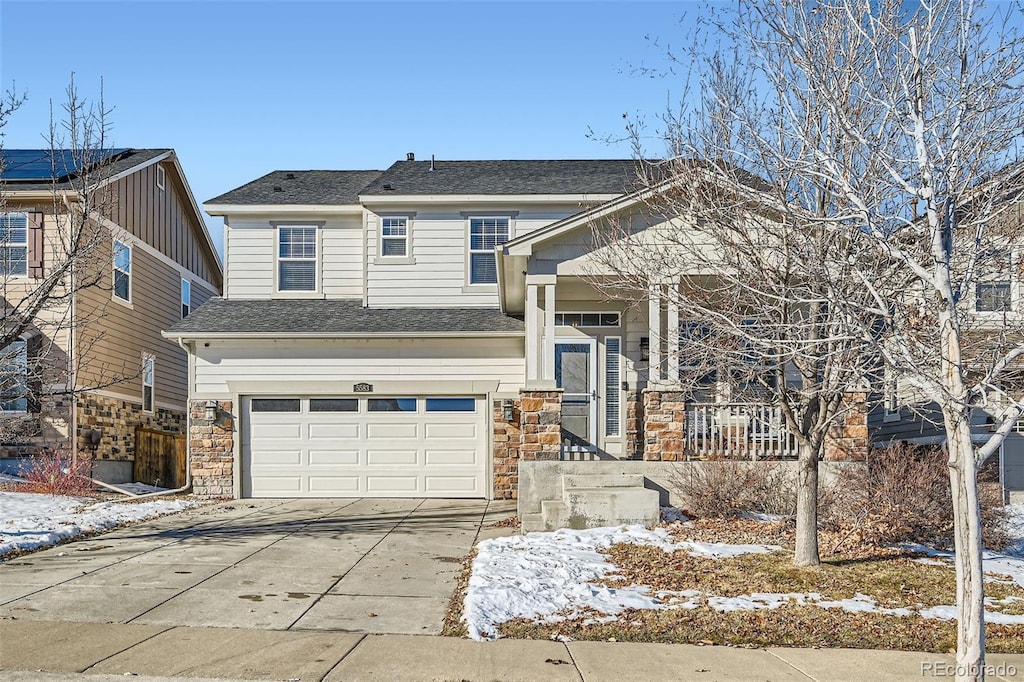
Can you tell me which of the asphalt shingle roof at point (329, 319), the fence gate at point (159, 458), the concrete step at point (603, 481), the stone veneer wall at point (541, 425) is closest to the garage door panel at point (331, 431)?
the asphalt shingle roof at point (329, 319)

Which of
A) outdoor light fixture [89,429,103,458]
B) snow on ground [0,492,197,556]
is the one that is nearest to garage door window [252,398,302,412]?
snow on ground [0,492,197,556]

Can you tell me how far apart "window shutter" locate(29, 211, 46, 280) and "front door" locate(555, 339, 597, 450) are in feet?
34.3

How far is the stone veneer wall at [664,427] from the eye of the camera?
13.1 meters

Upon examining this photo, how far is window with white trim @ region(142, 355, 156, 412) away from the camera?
21844mm

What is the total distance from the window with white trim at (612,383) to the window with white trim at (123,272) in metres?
11.0

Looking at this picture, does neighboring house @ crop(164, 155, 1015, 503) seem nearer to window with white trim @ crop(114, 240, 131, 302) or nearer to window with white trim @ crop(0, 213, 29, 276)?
window with white trim @ crop(114, 240, 131, 302)

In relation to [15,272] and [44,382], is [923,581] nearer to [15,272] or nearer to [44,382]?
[44,382]

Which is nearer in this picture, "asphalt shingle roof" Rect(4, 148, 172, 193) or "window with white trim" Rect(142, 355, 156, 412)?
"asphalt shingle roof" Rect(4, 148, 172, 193)

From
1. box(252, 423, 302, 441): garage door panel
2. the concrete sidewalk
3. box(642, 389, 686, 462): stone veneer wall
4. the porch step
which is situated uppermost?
box(642, 389, 686, 462): stone veneer wall

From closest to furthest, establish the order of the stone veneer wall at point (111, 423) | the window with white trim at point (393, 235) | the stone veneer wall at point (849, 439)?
the stone veneer wall at point (849, 439)
the stone veneer wall at point (111, 423)
the window with white trim at point (393, 235)

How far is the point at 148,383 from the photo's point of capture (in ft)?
73.3

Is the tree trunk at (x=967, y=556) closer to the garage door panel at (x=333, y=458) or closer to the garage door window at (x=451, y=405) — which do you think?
the garage door window at (x=451, y=405)

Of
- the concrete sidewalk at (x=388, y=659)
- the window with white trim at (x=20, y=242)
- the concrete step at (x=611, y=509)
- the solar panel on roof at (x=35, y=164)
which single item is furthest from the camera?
the window with white trim at (x=20, y=242)

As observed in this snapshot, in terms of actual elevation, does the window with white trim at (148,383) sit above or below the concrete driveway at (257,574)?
above
